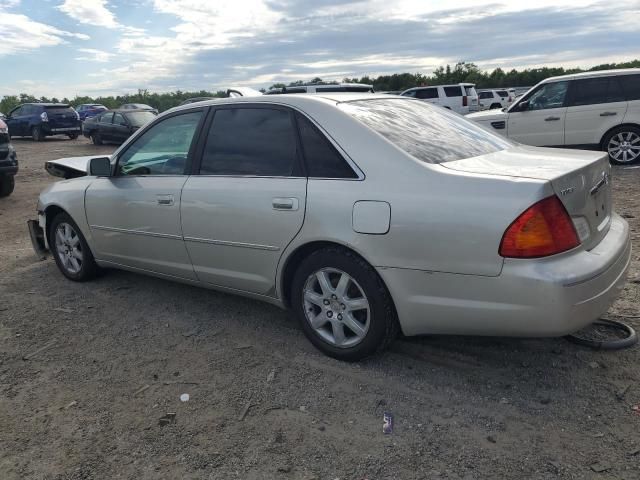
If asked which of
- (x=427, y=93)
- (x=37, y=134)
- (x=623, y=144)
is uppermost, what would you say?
(x=427, y=93)

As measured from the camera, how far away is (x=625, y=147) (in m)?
10.2

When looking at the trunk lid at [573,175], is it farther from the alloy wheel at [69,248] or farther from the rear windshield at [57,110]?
the rear windshield at [57,110]

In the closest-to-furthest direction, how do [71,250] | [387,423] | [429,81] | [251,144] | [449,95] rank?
1. [387,423]
2. [251,144]
3. [71,250]
4. [449,95]
5. [429,81]

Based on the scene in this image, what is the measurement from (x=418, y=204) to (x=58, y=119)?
2416 cm

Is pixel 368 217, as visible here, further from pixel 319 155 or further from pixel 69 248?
pixel 69 248

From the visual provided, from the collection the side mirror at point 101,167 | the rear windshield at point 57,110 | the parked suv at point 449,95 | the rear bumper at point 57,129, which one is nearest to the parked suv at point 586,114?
the side mirror at point 101,167

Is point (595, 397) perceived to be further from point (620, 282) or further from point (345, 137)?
point (345, 137)

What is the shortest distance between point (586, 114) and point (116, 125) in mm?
15556

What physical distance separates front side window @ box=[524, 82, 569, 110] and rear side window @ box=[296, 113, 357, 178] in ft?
28.5

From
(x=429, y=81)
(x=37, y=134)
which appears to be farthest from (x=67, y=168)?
(x=429, y=81)

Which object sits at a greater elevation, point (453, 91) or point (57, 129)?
point (453, 91)

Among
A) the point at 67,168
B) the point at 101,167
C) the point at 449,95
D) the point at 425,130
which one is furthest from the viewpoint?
the point at 449,95

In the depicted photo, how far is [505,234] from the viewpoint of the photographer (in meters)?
2.66

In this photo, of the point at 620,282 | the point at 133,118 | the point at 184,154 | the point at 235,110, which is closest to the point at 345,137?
the point at 235,110
